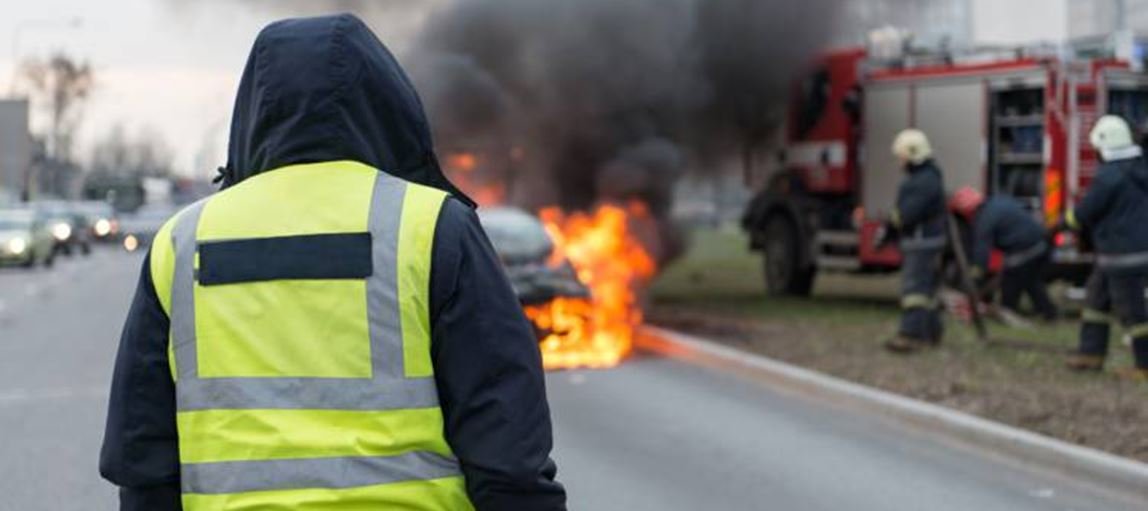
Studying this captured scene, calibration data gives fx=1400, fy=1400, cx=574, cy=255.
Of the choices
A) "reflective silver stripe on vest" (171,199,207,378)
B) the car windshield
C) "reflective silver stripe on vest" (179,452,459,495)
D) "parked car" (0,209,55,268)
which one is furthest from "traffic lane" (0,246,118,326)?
"reflective silver stripe on vest" (179,452,459,495)

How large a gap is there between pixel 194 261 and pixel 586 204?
13.6 metres

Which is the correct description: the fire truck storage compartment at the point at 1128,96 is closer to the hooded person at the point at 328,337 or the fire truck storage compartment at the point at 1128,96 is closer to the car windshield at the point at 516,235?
the car windshield at the point at 516,235

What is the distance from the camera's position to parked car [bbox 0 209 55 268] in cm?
2916

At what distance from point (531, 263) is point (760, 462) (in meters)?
4.86

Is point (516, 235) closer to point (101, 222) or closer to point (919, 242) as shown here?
point (919, 242)

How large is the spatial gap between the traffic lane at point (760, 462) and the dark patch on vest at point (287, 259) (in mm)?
4302

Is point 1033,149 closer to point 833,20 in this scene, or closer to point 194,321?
point 833,20

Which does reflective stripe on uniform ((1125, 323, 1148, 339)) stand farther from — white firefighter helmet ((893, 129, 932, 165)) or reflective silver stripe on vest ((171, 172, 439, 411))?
reflective silver stripe on vest ((171, 172, 439, 411))

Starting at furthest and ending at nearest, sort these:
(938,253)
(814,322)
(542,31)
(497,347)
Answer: (542,31) < (814,322) < (938,253) < (497,347)

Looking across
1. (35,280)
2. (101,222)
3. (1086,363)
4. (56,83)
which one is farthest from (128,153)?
(1086,363)

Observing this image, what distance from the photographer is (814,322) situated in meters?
13.6

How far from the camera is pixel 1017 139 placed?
14.0 metres

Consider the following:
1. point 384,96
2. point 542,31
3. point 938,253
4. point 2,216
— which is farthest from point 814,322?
point 2,216

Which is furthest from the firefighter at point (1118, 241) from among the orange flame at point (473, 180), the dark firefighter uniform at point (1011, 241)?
the orange flame at point (473, 180)
